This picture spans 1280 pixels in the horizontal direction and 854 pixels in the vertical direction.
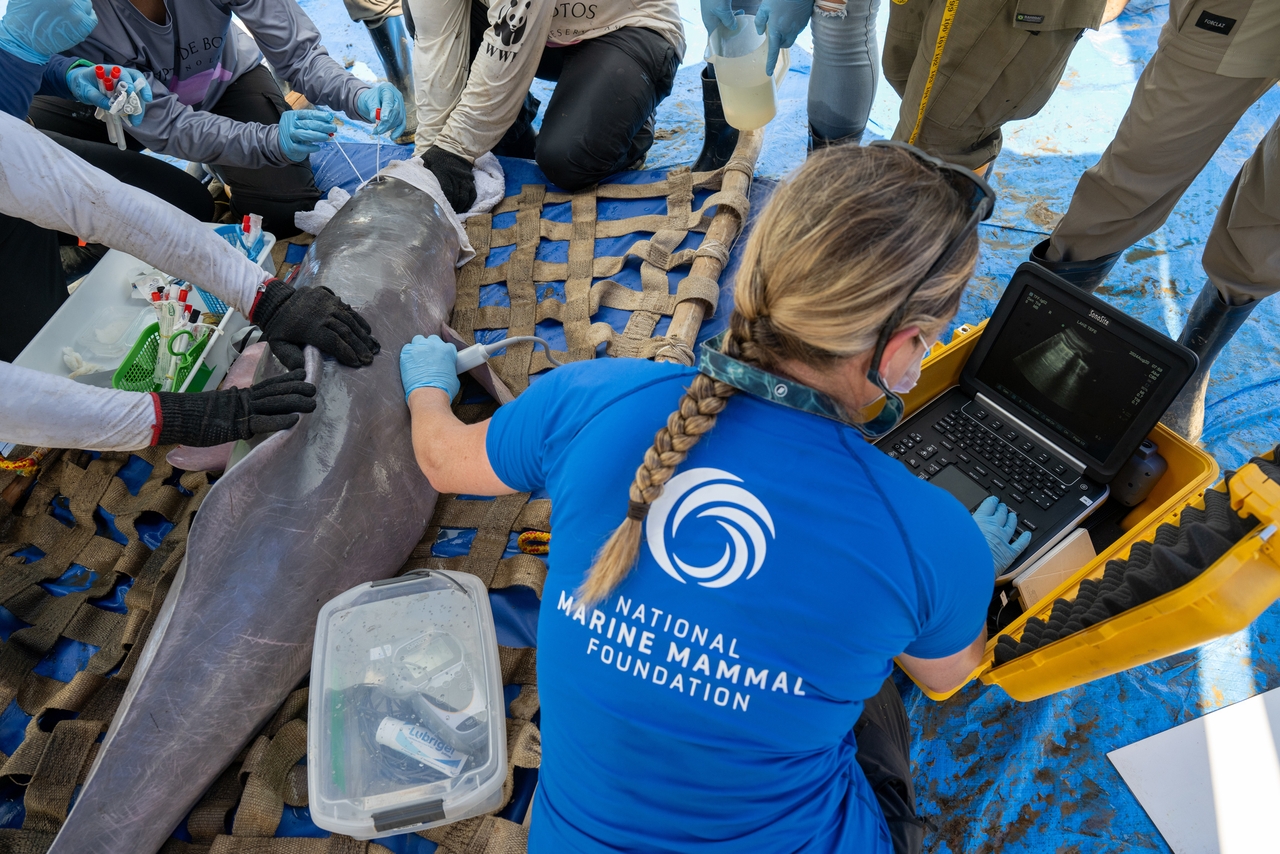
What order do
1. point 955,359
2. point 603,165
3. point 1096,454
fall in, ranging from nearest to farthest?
point 1096,454 → point 955,359 → point 603,165

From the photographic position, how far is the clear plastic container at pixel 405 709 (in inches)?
46.9

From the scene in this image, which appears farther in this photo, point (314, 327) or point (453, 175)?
point (453, 175)

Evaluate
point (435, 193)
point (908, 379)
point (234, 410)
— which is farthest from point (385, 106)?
point (908, 379)

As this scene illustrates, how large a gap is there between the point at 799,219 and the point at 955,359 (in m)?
0.92

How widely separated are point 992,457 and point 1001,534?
0.21m

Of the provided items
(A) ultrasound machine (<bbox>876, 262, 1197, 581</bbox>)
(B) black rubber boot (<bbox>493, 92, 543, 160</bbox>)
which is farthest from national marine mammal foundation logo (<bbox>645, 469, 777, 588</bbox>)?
(B) black rubber boot (<bbox>493, 92, 543, 160</bbox>)

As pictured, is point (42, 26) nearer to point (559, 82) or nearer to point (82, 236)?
point (82, 236)

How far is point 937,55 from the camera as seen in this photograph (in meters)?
1.83

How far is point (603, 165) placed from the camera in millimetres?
2242

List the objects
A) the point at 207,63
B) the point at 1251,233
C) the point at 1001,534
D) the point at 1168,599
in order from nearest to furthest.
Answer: the point at 1168,599, the point at 1001,534, the point at 1251,233, the point at 207,63

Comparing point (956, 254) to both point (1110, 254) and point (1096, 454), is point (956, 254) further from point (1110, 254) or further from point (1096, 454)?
point (1110, 254)

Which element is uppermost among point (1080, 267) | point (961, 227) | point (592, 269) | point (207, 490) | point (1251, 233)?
point (961, 227)

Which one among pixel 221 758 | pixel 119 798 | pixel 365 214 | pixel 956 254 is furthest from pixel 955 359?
pixel 119 798

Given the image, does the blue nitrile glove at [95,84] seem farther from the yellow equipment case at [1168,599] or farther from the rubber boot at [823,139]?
the yellow equipment case at [1168,599]
